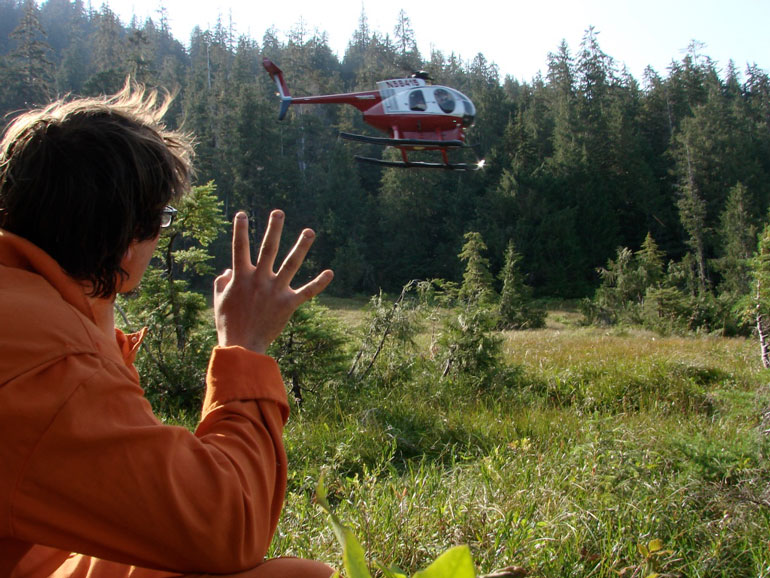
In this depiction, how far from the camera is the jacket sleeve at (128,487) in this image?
31.0 inches

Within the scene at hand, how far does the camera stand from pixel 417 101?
8.00 metres

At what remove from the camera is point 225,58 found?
6412 cm

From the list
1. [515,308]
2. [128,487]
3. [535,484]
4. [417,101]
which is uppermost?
[417,101]

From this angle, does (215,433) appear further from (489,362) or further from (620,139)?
(620,139)

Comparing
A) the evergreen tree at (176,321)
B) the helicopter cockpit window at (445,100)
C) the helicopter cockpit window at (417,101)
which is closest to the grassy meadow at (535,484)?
the evergreen tree at (176,321)

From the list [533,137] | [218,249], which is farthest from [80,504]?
[533,137]

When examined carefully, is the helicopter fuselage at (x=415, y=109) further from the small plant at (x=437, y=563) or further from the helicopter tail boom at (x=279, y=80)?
the small plant at (x=437, y=563)

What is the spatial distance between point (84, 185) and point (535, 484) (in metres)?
2.54

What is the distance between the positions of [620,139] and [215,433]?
139ft

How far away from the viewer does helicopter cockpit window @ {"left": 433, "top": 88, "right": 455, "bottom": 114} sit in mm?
8086

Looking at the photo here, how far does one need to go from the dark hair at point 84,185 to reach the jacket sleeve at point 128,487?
0.30 m

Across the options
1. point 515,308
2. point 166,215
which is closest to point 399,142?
point 166,215

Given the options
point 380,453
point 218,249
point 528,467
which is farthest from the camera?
point 218,249

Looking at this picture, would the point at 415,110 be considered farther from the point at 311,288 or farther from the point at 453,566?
the point at 453,566
